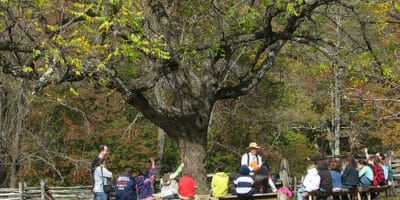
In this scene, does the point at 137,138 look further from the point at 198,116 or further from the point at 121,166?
the point at 198,116

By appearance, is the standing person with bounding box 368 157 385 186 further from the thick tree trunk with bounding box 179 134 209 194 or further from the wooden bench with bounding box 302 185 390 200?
the thick tree trunk with bounding box 179 134 209 194

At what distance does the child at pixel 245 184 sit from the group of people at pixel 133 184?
152cm

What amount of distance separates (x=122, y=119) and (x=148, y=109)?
15.0m

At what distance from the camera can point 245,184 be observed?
44.9ft

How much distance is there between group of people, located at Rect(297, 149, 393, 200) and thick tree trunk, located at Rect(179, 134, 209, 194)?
2.92 m

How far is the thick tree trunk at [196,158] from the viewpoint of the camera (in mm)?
17453

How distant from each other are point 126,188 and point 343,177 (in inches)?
212

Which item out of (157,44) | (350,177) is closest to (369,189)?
(350,177)

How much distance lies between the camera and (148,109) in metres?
17.4

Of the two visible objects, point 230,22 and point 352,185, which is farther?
point 230,22

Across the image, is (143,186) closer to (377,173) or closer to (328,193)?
(328,193)

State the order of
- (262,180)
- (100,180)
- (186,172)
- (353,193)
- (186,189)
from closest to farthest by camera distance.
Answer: (262,180)
(186,189)
(100,180)
(186,172)
(353,193)

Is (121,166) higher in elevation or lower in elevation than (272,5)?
lower

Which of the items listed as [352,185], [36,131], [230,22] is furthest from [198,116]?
[36,131]
